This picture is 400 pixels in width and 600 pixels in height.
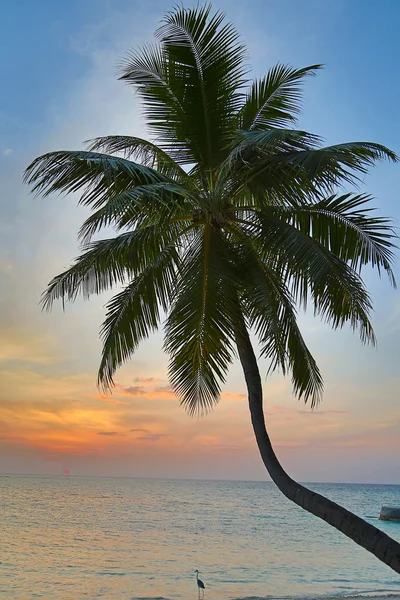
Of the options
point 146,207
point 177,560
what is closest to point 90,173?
point 146,207

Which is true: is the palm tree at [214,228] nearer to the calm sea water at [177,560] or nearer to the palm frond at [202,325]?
the palm frond at [202,325]

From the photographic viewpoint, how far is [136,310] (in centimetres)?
814

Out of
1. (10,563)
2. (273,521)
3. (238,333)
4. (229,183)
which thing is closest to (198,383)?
(238,333)

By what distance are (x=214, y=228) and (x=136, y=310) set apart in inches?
58.1

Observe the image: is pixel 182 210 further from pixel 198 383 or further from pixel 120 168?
pixel 198 383

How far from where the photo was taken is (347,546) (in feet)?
92.4

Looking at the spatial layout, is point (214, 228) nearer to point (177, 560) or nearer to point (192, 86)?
point (192, 86)

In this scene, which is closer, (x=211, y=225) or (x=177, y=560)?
(x=211, y=225)

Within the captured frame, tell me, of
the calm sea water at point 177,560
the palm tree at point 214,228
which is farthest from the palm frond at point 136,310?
the calm sea water at point 177,560

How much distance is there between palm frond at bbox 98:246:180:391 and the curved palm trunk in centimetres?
128

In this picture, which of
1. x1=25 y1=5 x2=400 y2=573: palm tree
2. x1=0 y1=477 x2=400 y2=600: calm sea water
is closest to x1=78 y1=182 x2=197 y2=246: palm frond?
x1=25 y1=5 x2=400 y2=573: palm tree

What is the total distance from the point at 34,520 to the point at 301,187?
35.6 metres

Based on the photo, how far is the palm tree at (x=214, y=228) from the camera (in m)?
7.29

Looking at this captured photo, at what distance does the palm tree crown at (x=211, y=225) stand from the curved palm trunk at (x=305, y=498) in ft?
A: 0.85
